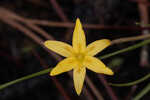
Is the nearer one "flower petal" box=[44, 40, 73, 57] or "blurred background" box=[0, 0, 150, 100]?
"flower petal" box=[44, 40, 73, 57]

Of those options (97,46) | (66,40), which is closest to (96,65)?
(97,46)

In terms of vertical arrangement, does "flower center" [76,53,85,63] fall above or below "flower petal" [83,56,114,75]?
above

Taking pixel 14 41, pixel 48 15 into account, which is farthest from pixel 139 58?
pixel 14 41

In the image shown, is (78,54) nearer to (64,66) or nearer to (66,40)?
(64,66)

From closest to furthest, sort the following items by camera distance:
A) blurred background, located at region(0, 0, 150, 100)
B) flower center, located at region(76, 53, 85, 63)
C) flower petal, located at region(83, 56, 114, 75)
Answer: flower petal, located at region(83, 56, 114, 75), flower center, located at region(76, 53, 85, 63), blurred background, located at region(0, 0, 150, 100)

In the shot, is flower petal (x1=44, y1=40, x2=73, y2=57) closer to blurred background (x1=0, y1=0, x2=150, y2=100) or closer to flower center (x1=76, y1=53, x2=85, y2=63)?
flower center (x1=76, y1=53, x2=85, y2=63)

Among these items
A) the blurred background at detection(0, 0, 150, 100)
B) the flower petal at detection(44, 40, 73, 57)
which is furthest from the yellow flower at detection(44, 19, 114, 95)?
the blurred background at detection(0, 0, 150, 100)
